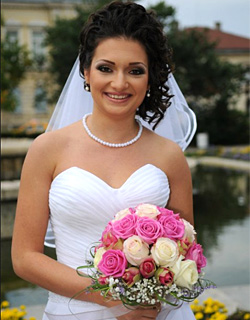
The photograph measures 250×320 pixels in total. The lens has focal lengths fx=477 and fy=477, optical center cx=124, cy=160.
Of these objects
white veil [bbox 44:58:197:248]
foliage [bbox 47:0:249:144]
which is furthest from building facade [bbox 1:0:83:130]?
white veil [bbox 44:58:197:248]

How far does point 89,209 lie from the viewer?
2447 mm

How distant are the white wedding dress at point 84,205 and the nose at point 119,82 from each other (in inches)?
18.4

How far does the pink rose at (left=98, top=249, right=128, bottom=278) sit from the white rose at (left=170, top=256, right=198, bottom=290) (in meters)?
0.21

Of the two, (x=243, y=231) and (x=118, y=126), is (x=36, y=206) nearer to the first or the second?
(x=118, y=126)

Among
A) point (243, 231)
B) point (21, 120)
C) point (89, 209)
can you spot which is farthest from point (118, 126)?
point (21, 120)

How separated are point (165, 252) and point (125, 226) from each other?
22 cm

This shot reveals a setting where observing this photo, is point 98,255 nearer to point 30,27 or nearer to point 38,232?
point 38,232

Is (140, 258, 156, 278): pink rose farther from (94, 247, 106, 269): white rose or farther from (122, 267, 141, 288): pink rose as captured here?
(94, 247, 106, 269): white rose

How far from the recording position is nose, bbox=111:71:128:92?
234 centimetres

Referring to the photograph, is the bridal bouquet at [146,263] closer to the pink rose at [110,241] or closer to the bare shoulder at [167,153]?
the pink rose at [110,241]

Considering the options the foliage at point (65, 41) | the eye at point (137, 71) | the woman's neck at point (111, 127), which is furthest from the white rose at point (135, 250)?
the foliage at point (65, 41)

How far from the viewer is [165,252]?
1990 millimetres

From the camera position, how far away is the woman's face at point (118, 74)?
2.36m

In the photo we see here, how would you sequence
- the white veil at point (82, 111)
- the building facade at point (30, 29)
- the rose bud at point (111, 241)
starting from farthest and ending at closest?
the building facade at point (30, 29) → the white veil at point (82, 111) → the rose bud at point (111, 241)
